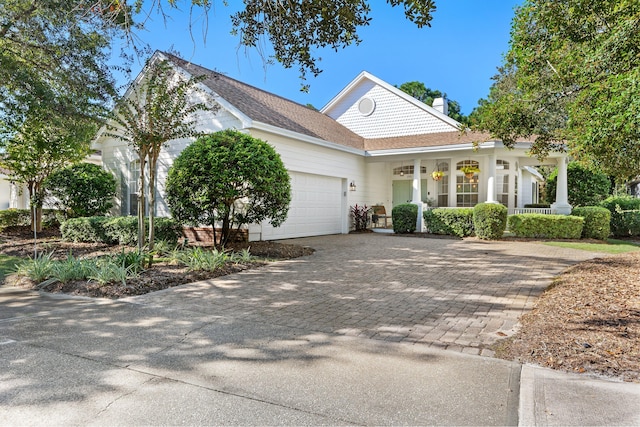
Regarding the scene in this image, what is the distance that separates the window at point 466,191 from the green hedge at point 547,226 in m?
2.80

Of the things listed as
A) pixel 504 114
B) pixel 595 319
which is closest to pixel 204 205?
pixel 504 114

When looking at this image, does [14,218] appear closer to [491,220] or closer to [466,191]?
[491,220]

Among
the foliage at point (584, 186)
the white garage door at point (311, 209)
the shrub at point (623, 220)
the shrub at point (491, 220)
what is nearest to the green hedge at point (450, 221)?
the shrub at point (491, 220)

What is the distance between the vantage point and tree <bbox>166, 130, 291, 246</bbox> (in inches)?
350

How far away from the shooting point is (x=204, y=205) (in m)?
9.05

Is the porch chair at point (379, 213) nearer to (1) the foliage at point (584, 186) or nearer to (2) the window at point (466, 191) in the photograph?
(2) the window at point (466, 191)

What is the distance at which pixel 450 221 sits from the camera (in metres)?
14.7

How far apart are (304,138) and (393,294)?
8.08 m

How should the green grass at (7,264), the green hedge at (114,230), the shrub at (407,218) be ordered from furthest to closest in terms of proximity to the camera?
the shrub at (407,218) < the green hedge at (114,230) < the green grass at (7,264)

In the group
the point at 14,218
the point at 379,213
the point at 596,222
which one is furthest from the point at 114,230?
the point at 596,222

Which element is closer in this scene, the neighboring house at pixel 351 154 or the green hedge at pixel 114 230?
the green hedge at pixel 114 230

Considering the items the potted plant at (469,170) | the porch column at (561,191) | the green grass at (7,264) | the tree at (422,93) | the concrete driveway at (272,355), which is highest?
the tree at (422,93)

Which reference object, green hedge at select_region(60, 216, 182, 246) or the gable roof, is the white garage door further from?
green hedge at select_region(60, 216, 182, 246)

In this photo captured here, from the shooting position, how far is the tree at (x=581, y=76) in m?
4.90
